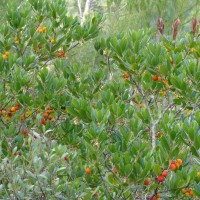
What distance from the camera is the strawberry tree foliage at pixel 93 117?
3.14 metres

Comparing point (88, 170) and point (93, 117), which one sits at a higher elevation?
point (93, 117)

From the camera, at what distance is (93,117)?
3422 millimetres

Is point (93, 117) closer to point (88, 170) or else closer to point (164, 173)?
point (88, 170)

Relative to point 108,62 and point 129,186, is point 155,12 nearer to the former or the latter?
point 108,62

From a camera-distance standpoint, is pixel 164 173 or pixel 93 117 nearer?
pixel 164 173

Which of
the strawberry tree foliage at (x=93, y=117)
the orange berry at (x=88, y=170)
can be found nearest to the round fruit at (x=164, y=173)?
the strawberry tree foliage at (x=93, y=117)

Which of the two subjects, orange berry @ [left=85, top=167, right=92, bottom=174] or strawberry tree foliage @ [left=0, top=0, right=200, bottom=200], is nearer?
strawberry tree foliage @ [left=0, top=0, right=200, bottom=200]

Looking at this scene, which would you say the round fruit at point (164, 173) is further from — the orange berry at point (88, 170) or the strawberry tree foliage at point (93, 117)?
the orange berry at point (88, 170)

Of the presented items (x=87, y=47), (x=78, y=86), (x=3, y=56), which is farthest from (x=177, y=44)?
(x=87, y=47)

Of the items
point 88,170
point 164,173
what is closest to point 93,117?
point 88,170

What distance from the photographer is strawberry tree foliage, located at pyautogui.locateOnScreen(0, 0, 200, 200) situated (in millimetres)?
3145

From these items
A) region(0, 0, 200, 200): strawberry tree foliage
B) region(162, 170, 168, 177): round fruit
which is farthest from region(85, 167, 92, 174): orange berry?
region(162, 170, 168, 177): round fruit

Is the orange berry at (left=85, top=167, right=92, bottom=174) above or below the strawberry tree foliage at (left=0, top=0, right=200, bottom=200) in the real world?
below

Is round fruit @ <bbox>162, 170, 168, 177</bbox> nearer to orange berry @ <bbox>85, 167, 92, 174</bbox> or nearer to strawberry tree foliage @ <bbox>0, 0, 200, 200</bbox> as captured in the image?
strawberry tree foliage @ <bbox>0, 0, 200, 200</bbox>
